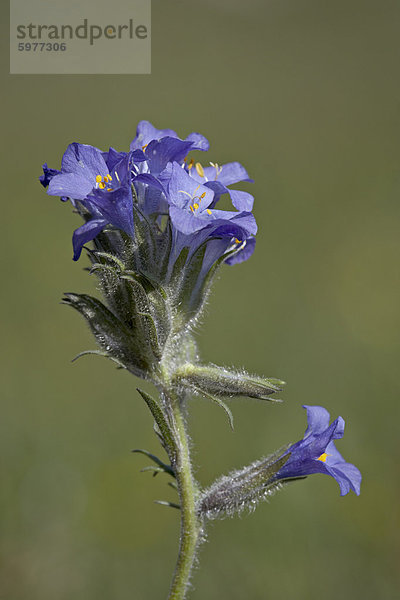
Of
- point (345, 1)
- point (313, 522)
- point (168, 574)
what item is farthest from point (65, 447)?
point (345, 1)

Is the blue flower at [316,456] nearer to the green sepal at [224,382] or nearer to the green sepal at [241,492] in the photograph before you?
the green sepal at [241,492]

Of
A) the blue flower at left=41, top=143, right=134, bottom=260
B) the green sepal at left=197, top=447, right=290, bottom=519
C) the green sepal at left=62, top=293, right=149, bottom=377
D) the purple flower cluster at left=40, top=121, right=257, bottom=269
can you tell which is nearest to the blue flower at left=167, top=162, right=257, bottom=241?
the purple flower cluster at left=40, top=121, right=257, bottom=269

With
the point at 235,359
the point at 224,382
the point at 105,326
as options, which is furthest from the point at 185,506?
the point at 235,359

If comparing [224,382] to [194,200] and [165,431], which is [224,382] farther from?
[194,200]

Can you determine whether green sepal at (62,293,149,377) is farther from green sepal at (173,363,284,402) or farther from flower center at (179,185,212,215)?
flower center at (179,185,212,215)

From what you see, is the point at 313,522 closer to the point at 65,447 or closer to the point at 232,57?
the point at 65,447

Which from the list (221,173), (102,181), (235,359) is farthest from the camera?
(235,359)
